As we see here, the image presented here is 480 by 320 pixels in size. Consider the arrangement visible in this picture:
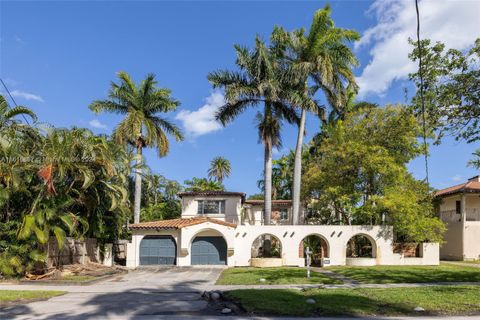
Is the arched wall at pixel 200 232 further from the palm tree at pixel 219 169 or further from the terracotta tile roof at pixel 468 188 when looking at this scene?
the palm tree at pixel 219 169

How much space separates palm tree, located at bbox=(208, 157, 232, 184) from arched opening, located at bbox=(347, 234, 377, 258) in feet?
112

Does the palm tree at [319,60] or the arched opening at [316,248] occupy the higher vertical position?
the palm tree at [319,60]

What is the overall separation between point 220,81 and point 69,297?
1990 centimetres

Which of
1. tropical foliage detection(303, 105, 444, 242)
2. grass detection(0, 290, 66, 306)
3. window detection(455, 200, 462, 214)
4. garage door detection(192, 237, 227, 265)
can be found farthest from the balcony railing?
grass detection(0, 290, 66, 306)

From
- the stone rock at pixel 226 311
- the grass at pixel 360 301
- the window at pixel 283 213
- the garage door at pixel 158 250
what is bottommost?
the garage door at pixel 158 250

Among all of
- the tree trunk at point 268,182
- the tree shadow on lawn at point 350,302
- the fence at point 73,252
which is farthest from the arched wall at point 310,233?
the tree shadow on lawn at point 350,302

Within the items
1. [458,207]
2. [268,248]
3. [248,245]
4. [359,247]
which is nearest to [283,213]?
[359,247]

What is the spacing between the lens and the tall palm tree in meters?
30.1

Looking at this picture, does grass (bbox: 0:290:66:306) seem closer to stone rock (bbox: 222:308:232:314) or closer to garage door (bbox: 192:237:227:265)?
stone rock (bbox: 222:308:232:314)

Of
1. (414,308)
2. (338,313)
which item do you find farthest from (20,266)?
(414,308)

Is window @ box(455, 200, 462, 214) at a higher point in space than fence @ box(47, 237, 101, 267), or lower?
higher

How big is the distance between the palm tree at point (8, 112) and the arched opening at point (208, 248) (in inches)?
536

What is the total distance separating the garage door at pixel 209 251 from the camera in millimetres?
30000

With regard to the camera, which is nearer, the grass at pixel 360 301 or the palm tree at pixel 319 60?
the grass at pixel 360 301
